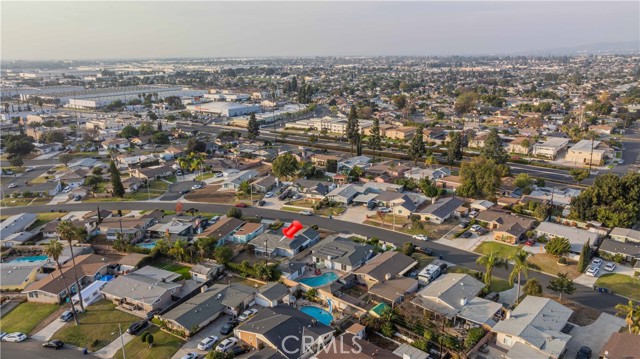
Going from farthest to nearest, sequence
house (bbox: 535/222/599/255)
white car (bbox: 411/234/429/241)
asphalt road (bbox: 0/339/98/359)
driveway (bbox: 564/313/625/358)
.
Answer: white car (bbox: 411/234/429/241), house (bbox: 535/222/599/255), asphalt road (bbox: 0/339/98/359), driveway (bbox: 564/313/625/358)

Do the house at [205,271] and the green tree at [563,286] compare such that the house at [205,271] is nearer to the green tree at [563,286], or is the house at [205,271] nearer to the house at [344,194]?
the house at [344,194]

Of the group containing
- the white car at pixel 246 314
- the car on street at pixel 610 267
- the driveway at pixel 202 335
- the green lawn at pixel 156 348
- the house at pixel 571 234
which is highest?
the house at pixel 571 234

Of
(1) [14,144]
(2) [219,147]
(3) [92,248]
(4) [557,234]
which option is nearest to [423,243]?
(4) [557,234]

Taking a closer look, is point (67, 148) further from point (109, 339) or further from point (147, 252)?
point (109, 339)

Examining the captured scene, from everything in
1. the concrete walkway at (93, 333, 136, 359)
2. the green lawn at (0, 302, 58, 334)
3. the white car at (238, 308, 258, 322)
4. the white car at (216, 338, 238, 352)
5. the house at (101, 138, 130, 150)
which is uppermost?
the house at (101, 138, 130, 150)

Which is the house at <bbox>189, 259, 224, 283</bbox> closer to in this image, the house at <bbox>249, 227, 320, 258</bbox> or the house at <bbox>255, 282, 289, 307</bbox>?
the house at <bbox>249, 227, 320, 258</bbox>

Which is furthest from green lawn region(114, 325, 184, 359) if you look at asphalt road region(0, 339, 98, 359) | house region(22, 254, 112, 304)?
house region(22, 254, 112, 304)

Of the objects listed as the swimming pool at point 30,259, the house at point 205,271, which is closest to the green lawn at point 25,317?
the swimming pool at point 30,259
